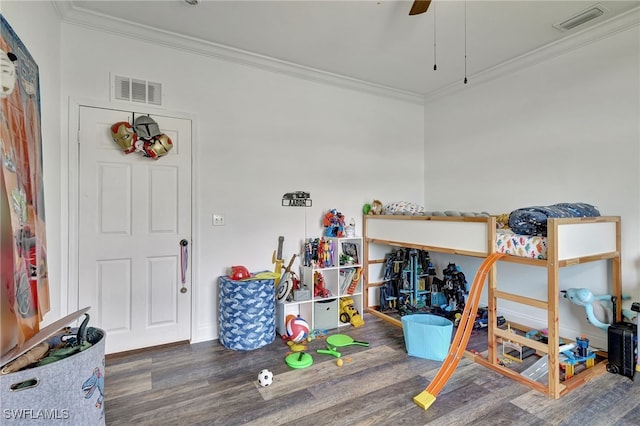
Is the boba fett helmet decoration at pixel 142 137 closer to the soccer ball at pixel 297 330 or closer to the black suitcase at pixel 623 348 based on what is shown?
the soccer ball at pixel 297 330

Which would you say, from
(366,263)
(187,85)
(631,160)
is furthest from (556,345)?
(187,85)

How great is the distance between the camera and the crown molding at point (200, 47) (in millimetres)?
2459

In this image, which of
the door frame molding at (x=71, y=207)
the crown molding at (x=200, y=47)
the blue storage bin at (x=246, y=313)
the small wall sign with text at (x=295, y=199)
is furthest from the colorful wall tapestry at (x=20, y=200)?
the small wall sign with text at (x=295, y=199)

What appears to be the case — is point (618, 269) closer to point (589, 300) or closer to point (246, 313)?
point (589, 300)

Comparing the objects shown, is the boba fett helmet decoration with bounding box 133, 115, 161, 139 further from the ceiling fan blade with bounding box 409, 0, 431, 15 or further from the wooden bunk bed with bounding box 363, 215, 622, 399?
the wooden bunk bed with bounding box 363, 215, 622, 399

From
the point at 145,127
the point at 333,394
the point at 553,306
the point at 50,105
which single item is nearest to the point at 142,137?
the point at 145,127

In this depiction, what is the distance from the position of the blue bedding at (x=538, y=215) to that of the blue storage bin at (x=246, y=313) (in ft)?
6.73

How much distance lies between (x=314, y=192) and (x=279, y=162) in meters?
0.53

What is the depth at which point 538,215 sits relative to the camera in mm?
2137

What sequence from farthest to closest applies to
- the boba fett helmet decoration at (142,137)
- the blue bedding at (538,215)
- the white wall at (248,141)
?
the white wall at (248,141), the boba fett helmet decoration at (142,137), the blue bedding at (538,215)

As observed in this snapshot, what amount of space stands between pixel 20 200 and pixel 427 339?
276 cm

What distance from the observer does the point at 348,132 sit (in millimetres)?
3799

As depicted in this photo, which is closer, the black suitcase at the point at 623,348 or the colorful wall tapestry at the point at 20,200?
the colorful wall tapestry at the point at 20,200

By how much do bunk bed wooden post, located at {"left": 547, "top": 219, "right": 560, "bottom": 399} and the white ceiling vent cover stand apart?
129 inches
